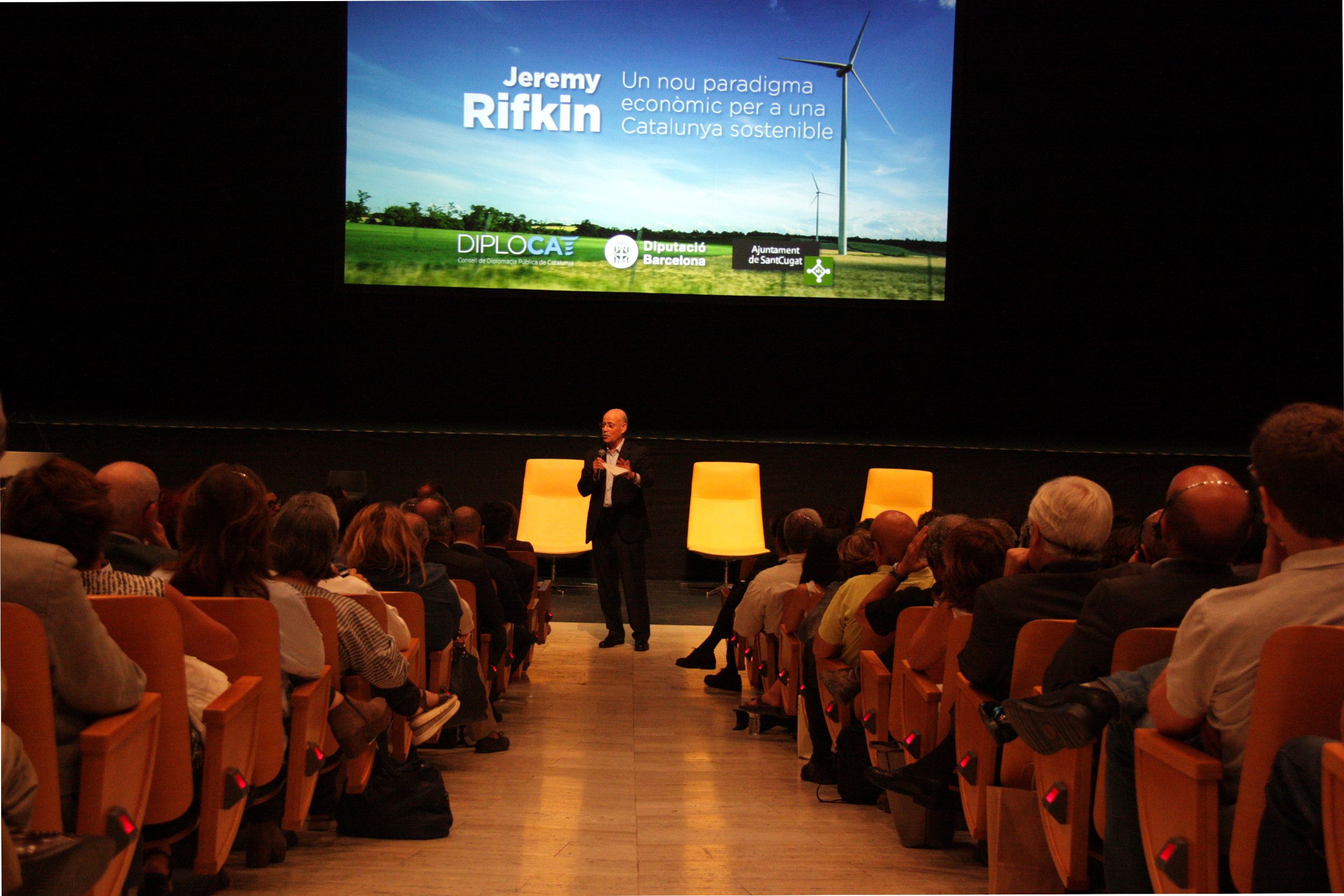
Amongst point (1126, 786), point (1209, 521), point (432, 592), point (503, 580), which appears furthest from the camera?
point (503, 580)

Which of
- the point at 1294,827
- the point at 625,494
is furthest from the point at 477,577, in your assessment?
the point at 1294,827

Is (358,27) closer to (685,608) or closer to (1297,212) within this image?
(685,608)

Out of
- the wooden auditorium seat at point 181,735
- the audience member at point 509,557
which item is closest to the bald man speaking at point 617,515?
the audience member at point 509,557

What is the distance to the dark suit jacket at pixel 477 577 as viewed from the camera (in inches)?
167

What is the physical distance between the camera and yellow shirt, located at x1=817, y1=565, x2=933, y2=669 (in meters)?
3.46

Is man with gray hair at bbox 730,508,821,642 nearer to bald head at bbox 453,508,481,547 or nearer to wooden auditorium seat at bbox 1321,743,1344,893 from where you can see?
bald head at bbox 453,508,481,547

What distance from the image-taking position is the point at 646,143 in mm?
7965

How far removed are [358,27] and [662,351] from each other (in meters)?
3.14

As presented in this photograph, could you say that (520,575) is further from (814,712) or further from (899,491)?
(899,491)

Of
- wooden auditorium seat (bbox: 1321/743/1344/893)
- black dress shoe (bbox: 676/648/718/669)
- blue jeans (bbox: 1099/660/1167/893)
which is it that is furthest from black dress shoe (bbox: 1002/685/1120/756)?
black dress shoe (bbox: 676/648/718/669)

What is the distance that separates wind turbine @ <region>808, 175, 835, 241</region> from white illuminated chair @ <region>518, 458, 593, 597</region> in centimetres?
239

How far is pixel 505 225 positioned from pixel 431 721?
5.36 meters

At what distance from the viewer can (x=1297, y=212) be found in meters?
8.48

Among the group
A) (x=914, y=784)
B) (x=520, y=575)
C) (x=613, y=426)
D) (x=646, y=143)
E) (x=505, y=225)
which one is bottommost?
(x=914, y=784)
